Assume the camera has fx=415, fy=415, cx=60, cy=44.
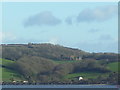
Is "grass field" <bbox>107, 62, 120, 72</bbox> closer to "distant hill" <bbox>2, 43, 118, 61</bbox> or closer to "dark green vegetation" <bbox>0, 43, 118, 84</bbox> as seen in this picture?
"dark green vegetation" <bbox>0, 43, 118, 84</bbox>

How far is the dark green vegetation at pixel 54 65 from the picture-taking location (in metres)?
134

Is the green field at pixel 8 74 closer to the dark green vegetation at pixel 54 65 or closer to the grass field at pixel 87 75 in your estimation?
the dark green vegetation at pixel 54 65

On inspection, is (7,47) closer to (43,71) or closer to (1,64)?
(43,71)

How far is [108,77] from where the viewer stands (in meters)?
136

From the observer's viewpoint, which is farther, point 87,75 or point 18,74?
point 18,74

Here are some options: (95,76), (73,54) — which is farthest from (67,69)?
(73,54)

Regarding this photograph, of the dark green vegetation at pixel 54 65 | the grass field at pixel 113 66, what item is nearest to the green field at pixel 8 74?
the dark green vegetation at pixel 54 65

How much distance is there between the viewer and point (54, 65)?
15525 centimetres

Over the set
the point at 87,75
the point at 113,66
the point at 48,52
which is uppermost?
the point at 48,52

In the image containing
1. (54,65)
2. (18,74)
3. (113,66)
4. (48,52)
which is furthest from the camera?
(48,52)

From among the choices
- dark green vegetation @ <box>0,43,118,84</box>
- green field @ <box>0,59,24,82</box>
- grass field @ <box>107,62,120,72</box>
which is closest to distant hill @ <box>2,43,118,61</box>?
dark green vegetation @ <box>0,43,118,84</box>

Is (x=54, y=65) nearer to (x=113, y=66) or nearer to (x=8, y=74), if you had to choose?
(x=113, y=66)

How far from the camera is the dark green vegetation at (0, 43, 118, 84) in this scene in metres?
134

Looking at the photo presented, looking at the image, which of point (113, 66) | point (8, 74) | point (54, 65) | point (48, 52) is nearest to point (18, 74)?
point (8, 74)
